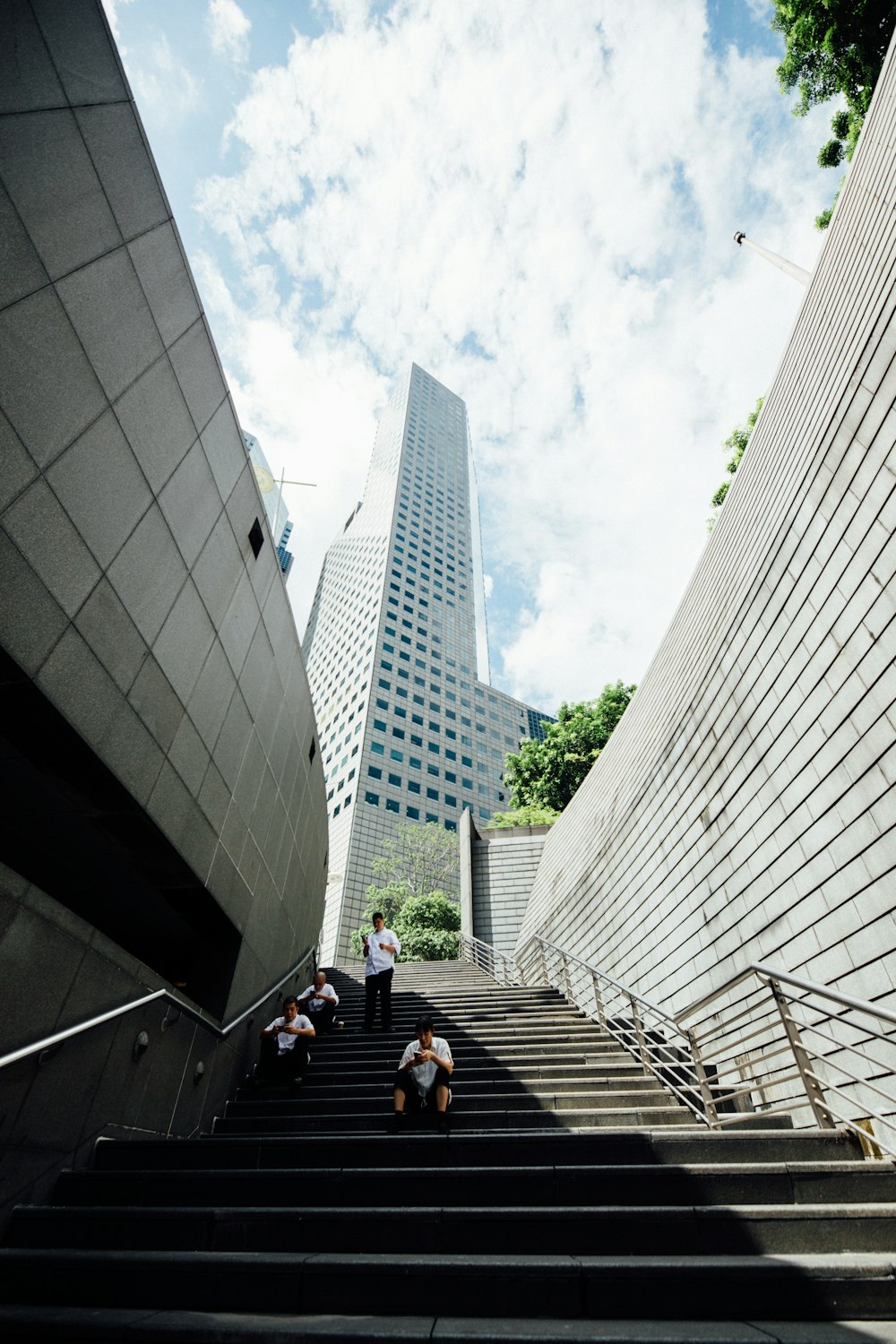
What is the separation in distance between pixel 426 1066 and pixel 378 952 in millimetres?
2706

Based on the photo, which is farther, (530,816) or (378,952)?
(530,816)

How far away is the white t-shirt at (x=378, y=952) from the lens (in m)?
7.64

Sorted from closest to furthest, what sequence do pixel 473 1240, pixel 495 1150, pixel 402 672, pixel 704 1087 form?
pixel 473 1240
pixel 495 1150
pixel 704 1087
pixel 402 672

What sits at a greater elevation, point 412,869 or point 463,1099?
point 412,869

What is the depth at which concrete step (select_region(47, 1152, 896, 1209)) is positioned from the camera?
10.9ft

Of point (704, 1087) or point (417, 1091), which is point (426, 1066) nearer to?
point (417, 1091)

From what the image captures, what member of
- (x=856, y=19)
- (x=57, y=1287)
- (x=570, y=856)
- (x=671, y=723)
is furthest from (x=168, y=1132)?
(x=856, y=19)

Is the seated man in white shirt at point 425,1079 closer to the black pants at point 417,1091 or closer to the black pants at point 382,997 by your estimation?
the black pants at point 417,1091

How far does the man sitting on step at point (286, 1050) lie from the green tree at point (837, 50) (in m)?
14.6

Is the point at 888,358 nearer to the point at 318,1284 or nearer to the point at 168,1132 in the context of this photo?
the point at 318,1284

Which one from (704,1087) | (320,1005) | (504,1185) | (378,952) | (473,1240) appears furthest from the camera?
(378,952)

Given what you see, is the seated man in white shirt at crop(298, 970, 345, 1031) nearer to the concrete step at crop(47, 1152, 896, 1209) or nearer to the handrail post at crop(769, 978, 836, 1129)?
the concrete step at crop(47, 1152, 896, 1209)

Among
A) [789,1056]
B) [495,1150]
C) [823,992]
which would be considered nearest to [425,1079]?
[495,1150]

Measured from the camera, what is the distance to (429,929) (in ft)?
72.7
